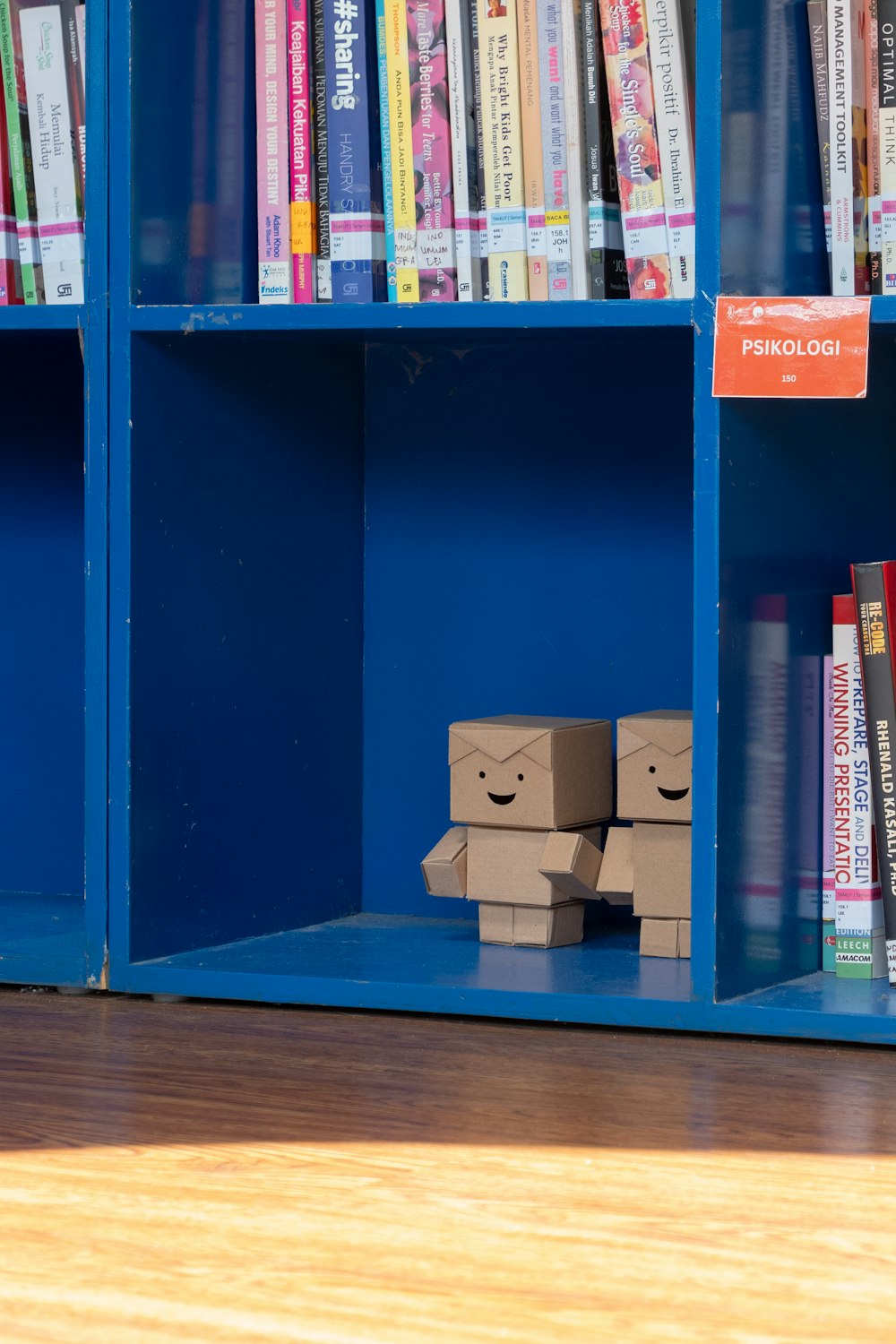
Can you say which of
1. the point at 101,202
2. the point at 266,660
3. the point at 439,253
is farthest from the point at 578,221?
the point at 266,660

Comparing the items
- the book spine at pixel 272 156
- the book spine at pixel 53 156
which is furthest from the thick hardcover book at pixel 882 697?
the book spine at pixel 53 156

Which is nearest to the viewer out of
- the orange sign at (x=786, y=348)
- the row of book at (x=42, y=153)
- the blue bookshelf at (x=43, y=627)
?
the orange sign at (x=786, y=348)

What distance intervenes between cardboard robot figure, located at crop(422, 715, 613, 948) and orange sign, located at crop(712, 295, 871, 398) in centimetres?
47

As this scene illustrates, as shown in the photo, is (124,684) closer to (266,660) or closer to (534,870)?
(266,660)

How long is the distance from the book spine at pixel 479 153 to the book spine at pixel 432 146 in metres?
0.03

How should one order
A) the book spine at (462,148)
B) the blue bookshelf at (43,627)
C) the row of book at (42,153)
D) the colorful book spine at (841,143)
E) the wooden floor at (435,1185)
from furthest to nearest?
the blue bookshelf at (43,627)
the row of book at (42,153)
the book spine at (462,148)
the colorful book spine at (841,143)
the wooden floor at (435,1185)

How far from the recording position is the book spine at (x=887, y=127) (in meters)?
1.76

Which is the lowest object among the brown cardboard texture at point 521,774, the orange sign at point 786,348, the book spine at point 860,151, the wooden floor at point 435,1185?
the wooden floor at point 435,1185

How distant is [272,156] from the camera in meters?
1.96

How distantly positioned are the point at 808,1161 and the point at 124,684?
34.3 inches

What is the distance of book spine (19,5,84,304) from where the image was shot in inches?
78.0

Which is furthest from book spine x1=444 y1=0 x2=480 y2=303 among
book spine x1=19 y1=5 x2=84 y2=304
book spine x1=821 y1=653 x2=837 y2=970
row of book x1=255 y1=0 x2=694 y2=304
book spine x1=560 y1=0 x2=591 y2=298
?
book spine x1=821 y1=653 x2=837 y2=970

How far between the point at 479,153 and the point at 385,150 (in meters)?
0.10

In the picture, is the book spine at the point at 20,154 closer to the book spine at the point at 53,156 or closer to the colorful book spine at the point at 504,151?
the book spine at the point at 53,156
